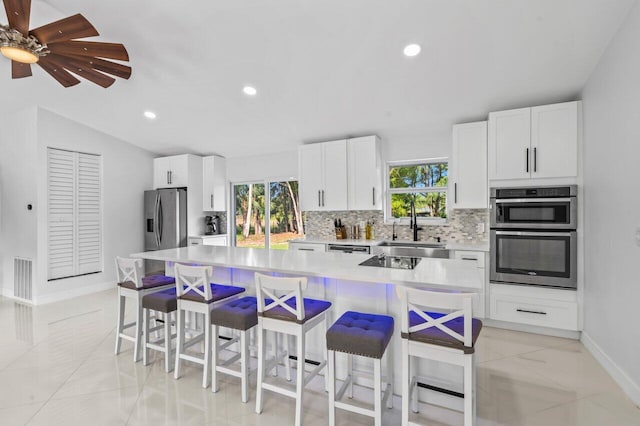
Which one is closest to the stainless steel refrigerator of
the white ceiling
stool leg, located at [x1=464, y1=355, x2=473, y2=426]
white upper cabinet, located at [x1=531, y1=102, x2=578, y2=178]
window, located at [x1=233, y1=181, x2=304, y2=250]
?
window, located at [x1=233, y1=181, x2=304, y2=250]

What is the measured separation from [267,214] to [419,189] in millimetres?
2842

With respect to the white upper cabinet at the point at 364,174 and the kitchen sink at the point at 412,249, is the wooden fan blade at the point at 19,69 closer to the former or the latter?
the white upper cabinet at the point at 364,174

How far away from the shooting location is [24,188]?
479 cm

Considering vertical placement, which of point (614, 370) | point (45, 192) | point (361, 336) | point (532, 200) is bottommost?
point (614, 370)

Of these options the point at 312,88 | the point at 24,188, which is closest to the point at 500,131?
the point at 312,88

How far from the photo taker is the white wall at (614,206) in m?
2.20

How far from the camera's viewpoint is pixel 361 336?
181 centimetres

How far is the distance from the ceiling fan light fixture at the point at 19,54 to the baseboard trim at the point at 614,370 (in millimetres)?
5013

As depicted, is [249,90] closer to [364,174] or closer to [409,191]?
[364,174]

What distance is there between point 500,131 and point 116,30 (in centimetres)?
411

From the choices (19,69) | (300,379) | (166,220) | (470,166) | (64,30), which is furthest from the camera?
(166,220)

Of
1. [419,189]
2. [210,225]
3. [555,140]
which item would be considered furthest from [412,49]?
[210,225]

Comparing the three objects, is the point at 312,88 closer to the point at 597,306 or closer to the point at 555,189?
the point at 555,189

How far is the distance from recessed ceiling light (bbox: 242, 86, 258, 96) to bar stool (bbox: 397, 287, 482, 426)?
9.81ft
